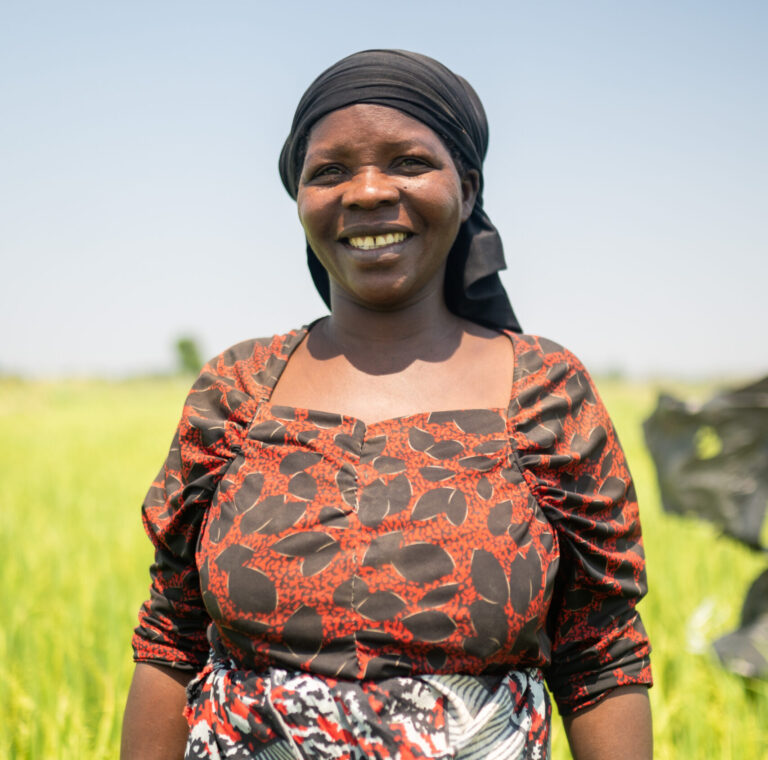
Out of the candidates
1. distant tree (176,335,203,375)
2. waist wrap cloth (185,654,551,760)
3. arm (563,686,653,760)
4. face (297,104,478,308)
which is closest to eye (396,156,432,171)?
face (297,104,478,308)

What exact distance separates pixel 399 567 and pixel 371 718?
227mm

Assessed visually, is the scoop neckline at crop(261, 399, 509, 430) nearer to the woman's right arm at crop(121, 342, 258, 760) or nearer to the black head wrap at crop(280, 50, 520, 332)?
the woman's right arm at crop(121, 342, 258, 760)

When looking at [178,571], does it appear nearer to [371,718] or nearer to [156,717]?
[156,717]

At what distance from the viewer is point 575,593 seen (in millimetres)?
1456

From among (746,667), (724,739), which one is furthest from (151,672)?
(746,667)

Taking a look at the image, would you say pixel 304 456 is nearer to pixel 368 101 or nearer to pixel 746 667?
pixel 368 101

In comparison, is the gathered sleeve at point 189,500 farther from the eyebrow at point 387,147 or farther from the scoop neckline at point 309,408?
the eyebrow at point 387,147

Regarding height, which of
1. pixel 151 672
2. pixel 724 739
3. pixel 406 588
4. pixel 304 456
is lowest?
pixel 724 739

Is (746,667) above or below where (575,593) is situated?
below

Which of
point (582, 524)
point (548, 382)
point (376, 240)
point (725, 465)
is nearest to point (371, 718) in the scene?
point (582, 524)

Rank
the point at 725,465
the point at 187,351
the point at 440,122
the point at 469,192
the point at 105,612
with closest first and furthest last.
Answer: the point at 440,122 < the point at 469,192 < the point at 725,465 < the point at 105,612 < the point at 187,351

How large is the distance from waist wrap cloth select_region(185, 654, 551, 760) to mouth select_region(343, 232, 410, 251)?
2.39 ft

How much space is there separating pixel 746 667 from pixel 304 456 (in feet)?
9.09

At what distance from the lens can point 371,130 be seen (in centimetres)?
144
